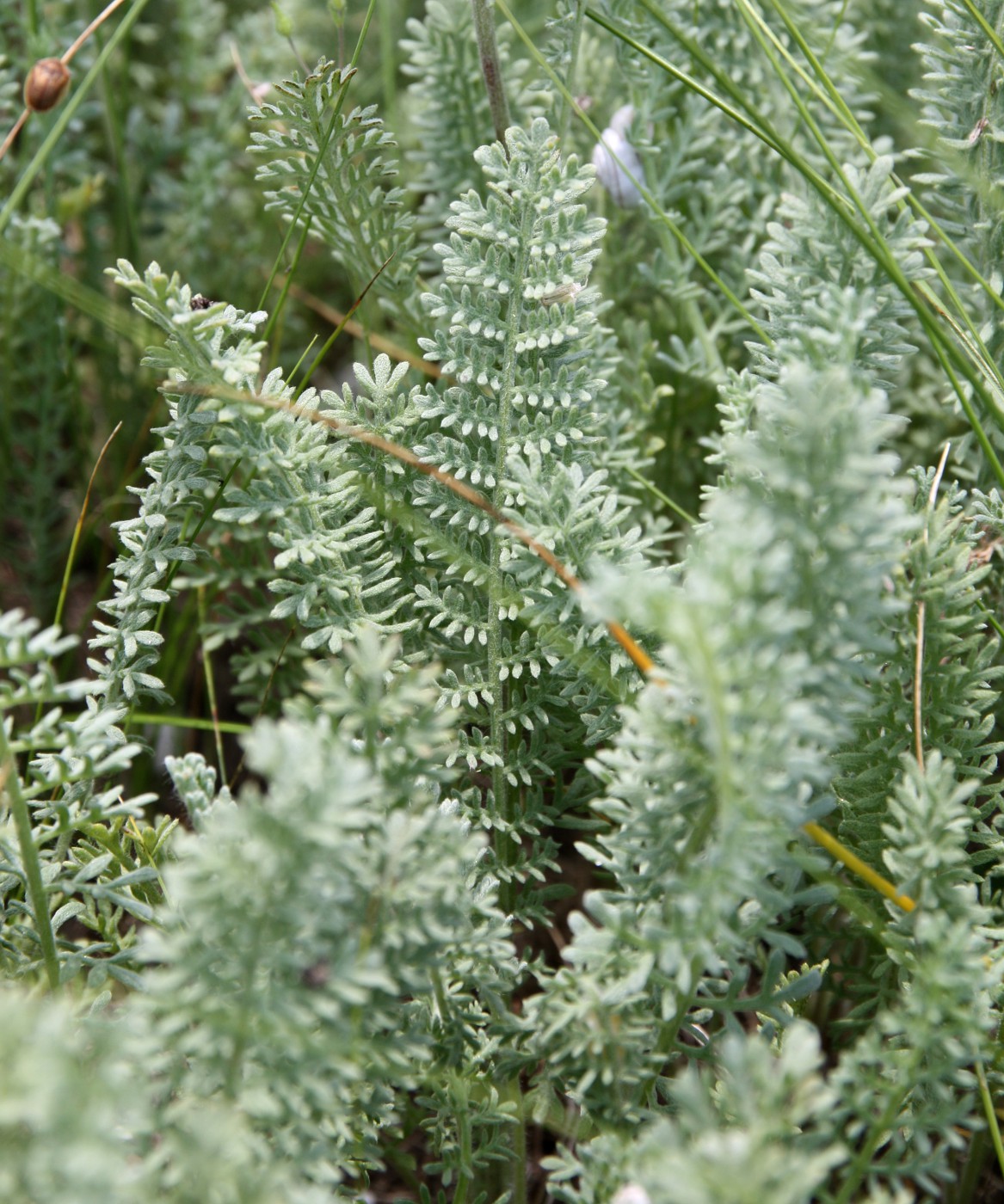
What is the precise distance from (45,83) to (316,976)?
3.24 ft

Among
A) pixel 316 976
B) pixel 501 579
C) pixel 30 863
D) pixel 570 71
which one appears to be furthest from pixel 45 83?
pixel 316 976

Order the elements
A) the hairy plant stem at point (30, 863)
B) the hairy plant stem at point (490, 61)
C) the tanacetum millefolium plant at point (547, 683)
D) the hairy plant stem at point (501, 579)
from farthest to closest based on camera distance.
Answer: the hairy plant stem at point (490, 61)
the hairy plant stem at point (501, 579)
the hairy plant stem at point (30, 863)
the tanacetum millefolium plant at point (547, 683)

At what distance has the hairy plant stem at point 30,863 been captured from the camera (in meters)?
1.03

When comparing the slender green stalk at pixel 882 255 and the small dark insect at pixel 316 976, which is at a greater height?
the slender green stalk at pixel 882 255

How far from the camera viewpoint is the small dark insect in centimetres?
90

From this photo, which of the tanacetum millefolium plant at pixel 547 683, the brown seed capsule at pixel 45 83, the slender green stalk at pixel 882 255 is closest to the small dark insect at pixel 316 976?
the tanacetum millefolium plant at pixel 547 683

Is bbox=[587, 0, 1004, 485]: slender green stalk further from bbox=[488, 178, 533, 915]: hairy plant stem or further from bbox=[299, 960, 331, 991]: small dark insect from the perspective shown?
bbox=[299, 960, 331, 991]: small dark insect

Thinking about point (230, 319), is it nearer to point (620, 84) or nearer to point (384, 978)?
point (384, 978)

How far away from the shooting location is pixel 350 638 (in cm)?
120

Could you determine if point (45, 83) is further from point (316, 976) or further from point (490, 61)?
point (316, 976)

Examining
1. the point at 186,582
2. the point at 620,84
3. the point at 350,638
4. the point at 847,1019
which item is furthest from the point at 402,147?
the point at 847,1019

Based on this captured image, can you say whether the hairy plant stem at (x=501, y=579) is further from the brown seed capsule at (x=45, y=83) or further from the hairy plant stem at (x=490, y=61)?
the brown seed capsule at (x=45, y=83)

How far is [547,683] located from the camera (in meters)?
1.32

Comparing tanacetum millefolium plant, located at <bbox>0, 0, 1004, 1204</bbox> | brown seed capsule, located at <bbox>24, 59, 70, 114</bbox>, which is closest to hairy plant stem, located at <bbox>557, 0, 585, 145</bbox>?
tanacetum millefolium plant, located at <bbox>0, 0, 1004, 1204</bbox>
